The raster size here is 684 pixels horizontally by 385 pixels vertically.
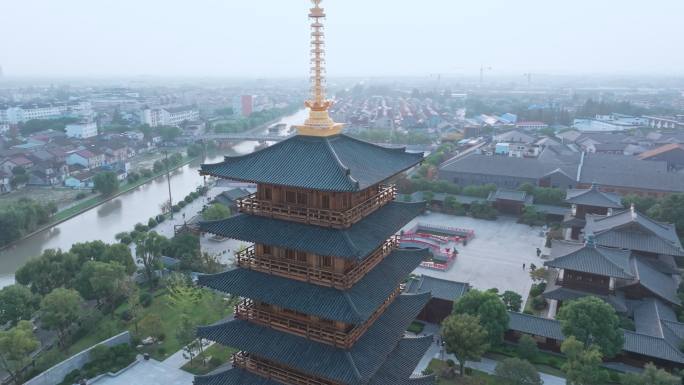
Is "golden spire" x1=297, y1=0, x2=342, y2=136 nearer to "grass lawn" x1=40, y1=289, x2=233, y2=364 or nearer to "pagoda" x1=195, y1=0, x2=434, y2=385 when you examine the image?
"pagoda" x1=195, y1=0, x2=434, y2=385

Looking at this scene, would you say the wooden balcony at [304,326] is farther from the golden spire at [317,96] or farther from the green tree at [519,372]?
the green tree at [519,372]

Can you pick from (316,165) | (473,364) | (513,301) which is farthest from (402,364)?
(513,301)

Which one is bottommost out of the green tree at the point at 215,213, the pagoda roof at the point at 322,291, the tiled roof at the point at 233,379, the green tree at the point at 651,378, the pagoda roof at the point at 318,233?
the green tree at the point at 651,378

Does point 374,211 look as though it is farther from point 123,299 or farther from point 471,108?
point 471,108

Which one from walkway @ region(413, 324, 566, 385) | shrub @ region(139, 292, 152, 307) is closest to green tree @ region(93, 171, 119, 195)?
shrub @ region(139, 292, 152, 307)

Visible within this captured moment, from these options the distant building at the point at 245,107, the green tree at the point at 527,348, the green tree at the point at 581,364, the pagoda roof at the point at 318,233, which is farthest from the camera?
the distant building at the point at 245,107

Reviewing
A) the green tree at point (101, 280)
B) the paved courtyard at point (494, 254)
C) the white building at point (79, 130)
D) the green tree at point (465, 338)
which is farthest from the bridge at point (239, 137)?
the green tree at point (465, 338)
